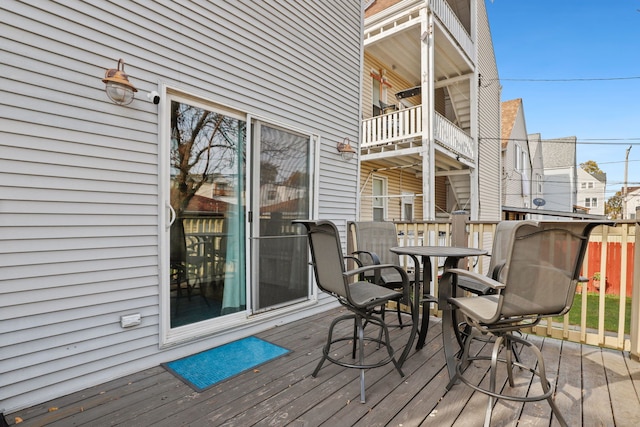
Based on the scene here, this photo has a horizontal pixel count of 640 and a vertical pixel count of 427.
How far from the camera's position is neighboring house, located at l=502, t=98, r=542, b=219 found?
503 inches

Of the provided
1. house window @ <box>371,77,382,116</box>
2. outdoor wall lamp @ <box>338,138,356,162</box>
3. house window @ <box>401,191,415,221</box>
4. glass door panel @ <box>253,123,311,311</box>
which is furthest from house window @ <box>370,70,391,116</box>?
glass door panel @ <box>253,123,311,311</box>

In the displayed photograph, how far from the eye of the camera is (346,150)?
4.20 meters

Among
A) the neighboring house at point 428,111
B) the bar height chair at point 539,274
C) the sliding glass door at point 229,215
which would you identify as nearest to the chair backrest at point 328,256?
the bar height chair at point 539,274

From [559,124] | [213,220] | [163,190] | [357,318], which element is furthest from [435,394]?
[559,124]

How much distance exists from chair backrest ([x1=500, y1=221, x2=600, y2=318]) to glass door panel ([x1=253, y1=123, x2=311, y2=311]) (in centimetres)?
216

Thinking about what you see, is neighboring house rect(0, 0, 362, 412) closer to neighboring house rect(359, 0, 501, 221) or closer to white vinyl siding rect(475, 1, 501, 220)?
neighboring house rect(359, 0, 501, 221)

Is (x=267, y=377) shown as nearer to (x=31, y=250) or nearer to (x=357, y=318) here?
(x=357, y=318)

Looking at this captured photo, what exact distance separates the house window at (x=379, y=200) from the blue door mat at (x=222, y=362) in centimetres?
571

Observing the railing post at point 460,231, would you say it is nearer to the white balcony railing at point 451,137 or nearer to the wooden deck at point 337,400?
the wooden deck at point 337,400

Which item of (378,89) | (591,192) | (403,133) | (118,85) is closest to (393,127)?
(403,133)

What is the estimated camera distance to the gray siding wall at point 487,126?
30.7 ft

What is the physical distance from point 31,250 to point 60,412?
978 mm

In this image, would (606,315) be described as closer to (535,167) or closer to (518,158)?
(518,158)

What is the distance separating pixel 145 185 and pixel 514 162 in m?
15.4
